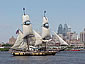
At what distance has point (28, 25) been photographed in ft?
484

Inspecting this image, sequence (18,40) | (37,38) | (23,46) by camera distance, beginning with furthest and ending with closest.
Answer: (37,38) → (18,40) → (23,46)

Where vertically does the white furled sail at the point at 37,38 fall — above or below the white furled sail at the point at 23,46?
above

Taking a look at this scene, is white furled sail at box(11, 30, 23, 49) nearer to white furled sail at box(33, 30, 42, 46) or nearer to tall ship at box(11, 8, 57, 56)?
tall ship at box(11, 8, 57, 56)

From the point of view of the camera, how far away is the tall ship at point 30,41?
465 feet

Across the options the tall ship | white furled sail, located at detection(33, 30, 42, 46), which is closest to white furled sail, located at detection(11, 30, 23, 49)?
the tall ship

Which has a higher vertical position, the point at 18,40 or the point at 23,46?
the point at 18,40

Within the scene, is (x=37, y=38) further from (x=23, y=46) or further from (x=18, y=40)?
(x=23, y=46)

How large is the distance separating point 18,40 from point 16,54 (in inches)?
342

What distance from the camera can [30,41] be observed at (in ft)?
496

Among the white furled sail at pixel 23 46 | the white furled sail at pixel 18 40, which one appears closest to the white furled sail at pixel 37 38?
the white furled sail at pixel 18 40

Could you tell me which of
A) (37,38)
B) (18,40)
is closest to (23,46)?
(18,40)

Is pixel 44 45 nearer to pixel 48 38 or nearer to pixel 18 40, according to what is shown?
pixel 48 38

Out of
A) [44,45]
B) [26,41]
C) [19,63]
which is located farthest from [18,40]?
[19,63]

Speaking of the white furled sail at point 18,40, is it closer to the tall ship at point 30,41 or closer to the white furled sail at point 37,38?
the tall ship at point 30,41
